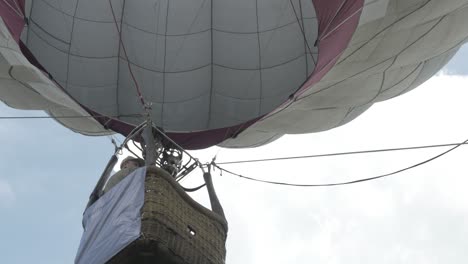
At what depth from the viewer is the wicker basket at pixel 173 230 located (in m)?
6.31

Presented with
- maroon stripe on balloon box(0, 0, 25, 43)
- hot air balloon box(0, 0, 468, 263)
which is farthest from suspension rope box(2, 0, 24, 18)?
hot air balloon box(0, 0, 468, 263)

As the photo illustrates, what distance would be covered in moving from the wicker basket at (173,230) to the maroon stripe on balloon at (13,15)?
1.98m

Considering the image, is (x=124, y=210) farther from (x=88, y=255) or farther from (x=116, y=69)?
(x=116, y=69)

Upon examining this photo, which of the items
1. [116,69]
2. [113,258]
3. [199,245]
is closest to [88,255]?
[113,258]

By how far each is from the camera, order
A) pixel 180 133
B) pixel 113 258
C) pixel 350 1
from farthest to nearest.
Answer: pixel 180 133, pixel 350 1, pixel 113 258

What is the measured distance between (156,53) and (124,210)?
4.17 m

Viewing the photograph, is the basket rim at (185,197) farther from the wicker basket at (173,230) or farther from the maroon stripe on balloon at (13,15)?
the maroon stripe on balloon at (13,15)

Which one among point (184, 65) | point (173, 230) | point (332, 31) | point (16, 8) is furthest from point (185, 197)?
point (184, 65)

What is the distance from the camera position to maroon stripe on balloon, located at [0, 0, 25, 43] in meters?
7.67

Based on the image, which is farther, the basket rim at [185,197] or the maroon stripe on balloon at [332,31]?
the maroon stripe on balloon at [332,31]

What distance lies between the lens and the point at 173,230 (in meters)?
6.47

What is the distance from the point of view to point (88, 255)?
6.59 m

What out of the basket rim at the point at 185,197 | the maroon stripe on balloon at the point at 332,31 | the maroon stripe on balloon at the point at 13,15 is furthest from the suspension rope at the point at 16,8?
the maroon stripe on balloon at the point at 332,31

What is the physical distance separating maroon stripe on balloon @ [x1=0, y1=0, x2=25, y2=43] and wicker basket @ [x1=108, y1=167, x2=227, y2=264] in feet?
6.49
